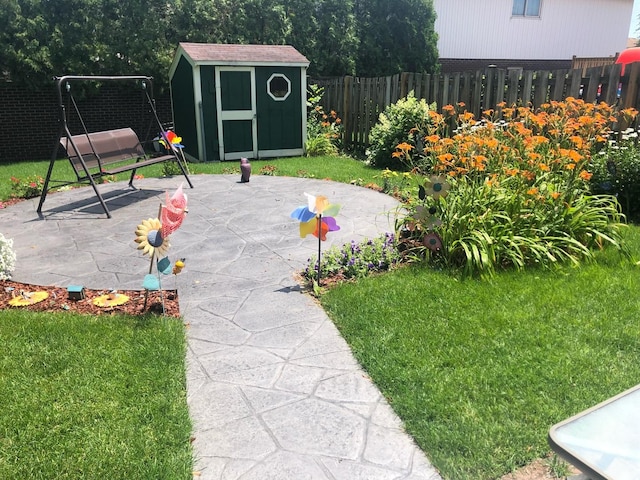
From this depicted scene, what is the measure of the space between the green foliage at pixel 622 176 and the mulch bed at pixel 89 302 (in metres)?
4.77

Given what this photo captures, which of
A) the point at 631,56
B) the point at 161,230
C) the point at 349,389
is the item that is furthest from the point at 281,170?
the point at 631,56

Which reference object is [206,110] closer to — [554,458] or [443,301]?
[443,301]

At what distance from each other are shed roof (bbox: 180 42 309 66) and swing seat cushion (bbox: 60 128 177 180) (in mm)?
3098

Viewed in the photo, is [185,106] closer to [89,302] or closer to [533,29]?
[89,302]

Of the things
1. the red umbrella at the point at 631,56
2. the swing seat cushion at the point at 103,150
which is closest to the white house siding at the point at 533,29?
the red umbrella at the point at 631,56

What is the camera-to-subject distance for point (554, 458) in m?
2.17

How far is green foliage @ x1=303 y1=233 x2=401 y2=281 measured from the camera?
4266 millimetres

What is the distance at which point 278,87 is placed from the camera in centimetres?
1082

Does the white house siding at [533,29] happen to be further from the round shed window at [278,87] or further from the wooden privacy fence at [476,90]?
the round shed window at [278,87]

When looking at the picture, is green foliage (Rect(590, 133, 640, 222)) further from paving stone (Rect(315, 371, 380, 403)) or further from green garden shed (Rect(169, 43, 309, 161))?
green garden shed (Rect(169, 43, 309, 161))

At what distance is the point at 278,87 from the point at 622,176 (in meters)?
7.17

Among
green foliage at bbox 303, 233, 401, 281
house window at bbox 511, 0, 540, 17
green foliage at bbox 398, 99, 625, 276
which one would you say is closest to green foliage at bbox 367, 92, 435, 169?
green foliage at bbox 398, 99, 625, 276

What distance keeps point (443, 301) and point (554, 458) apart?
1.58m

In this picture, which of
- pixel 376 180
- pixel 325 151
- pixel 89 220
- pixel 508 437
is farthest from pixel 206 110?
pixel 508 437
